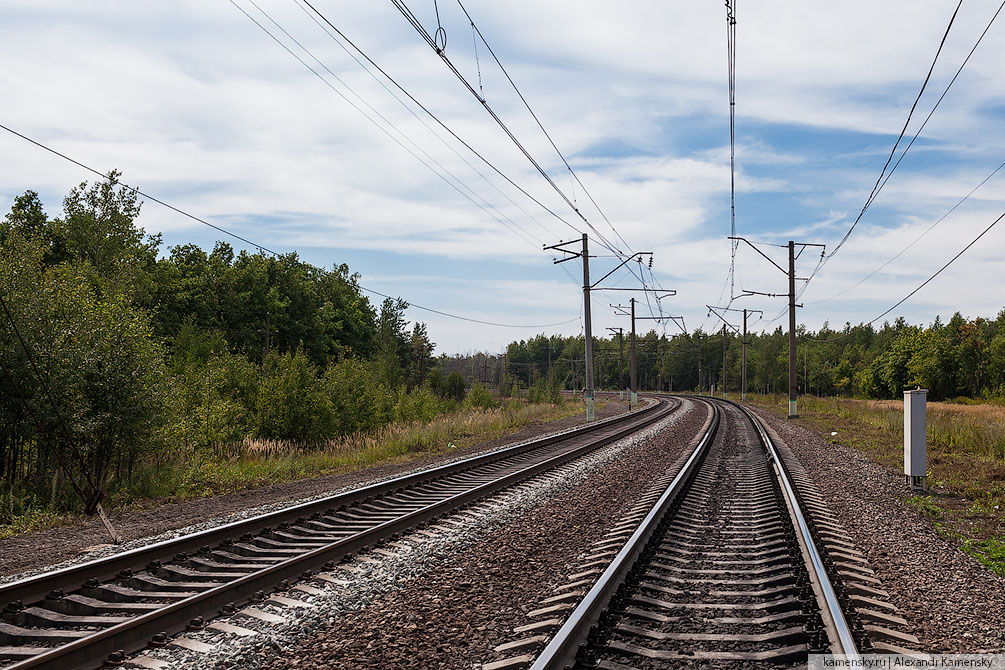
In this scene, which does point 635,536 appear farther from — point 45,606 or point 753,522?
point 45,606

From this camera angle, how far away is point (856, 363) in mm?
144875

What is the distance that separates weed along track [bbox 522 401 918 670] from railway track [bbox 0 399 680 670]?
251 cm

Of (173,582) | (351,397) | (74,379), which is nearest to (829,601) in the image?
(173,582)

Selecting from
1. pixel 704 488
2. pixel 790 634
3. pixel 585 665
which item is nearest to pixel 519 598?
pixel 585 665

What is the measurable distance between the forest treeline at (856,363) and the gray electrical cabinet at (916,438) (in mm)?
43701

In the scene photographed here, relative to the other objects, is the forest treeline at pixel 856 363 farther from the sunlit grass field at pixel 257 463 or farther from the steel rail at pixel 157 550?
the steel rail at pixel 157 550

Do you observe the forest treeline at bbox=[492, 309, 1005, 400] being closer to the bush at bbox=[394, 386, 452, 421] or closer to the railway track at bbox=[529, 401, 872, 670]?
the bush at bbox=[394, 386, 452, 421]

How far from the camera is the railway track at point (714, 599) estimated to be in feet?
15.5

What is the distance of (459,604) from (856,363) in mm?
155776

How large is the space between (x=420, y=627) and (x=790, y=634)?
266cm

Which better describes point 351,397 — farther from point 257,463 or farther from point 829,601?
point 829,601

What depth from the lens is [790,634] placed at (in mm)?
4941

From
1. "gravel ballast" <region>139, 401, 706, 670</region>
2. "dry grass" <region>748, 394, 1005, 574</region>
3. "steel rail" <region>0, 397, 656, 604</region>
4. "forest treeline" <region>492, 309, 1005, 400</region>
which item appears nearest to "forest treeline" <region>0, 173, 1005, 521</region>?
"steel rail" <region>0, 397, 656, 604</region>

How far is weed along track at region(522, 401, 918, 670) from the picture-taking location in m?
4.75
